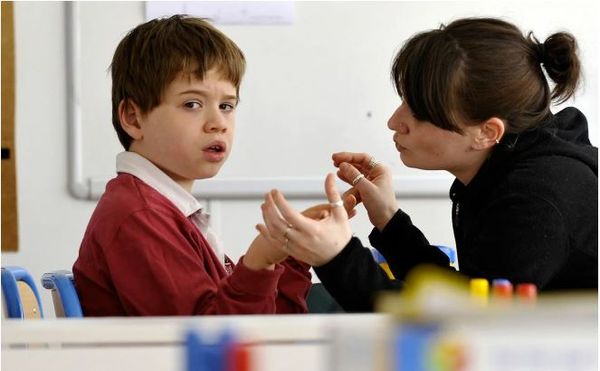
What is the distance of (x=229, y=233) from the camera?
3.22 m

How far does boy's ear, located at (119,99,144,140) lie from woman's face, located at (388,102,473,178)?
35cm

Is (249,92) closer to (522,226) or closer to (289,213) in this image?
(522,226)

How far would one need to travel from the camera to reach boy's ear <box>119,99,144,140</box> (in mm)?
1446

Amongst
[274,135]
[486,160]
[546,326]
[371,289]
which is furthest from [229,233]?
[546,326]

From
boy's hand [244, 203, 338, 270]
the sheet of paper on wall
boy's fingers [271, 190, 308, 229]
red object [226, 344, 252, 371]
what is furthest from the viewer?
the sheet of paper on wall

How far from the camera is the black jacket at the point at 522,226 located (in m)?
1.18

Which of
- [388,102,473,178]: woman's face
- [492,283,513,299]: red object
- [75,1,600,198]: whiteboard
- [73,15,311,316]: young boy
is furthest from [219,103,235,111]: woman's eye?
[75,1,600,198]: whiteboard

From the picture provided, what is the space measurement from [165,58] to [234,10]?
5.81 feet

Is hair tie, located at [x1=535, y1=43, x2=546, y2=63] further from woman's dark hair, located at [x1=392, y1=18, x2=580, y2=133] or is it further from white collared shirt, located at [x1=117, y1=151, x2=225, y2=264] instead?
white collared shirt, located at [x1=117, y1=151, x2=225, y2=264]

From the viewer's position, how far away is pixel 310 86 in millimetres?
3191

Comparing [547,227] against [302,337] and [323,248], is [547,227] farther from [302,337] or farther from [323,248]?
[302,337]

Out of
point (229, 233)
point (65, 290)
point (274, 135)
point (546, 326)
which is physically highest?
point (546, 326)

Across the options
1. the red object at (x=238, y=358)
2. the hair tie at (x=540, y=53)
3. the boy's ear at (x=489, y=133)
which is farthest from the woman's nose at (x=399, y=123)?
the red object at (x=238, y=358)

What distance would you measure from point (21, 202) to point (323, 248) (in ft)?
7.42
